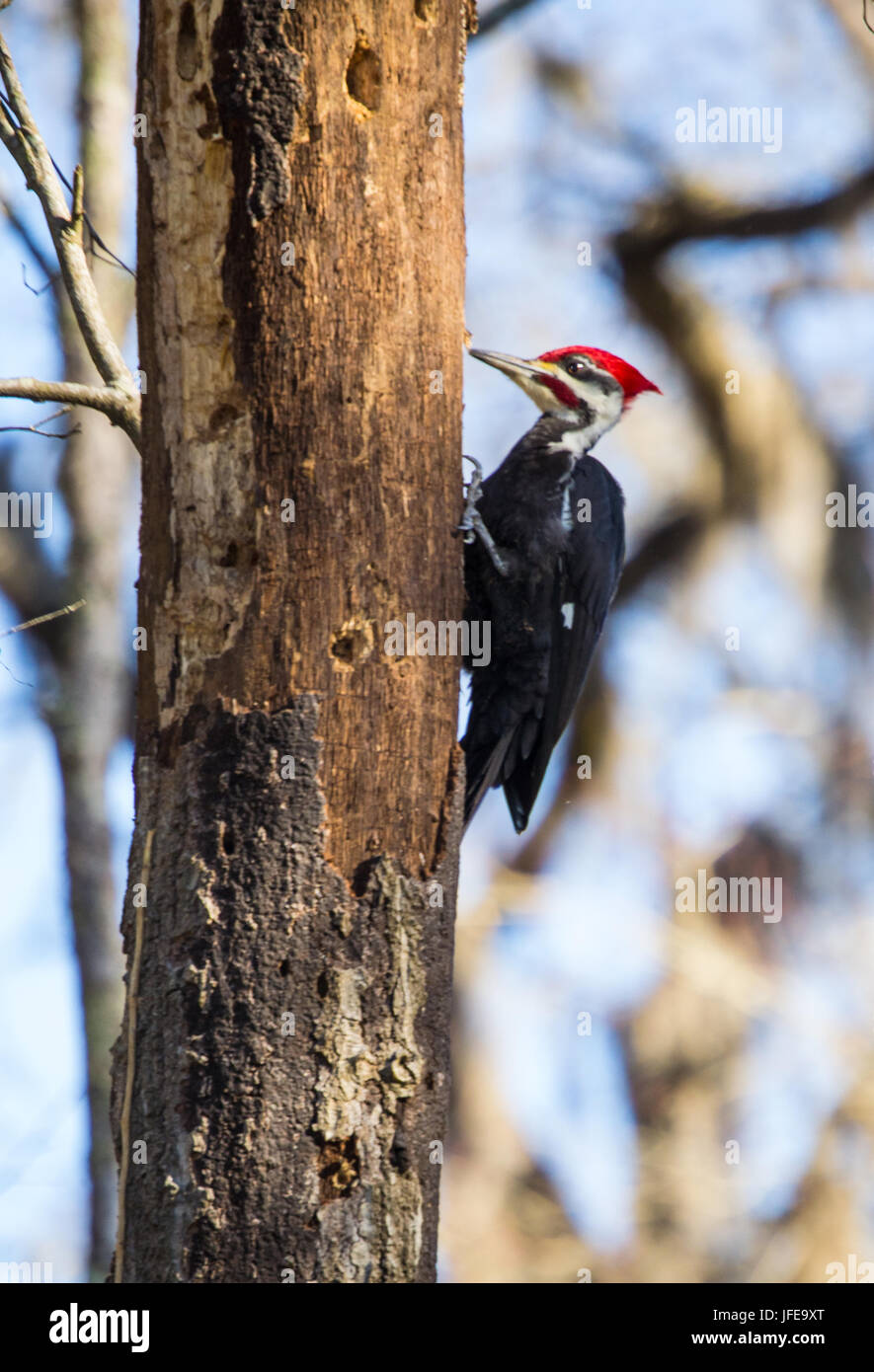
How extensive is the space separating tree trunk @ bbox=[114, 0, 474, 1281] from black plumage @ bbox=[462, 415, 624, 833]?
1.27 metres

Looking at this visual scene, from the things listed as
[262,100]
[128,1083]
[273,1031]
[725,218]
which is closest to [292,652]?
[273,1031]

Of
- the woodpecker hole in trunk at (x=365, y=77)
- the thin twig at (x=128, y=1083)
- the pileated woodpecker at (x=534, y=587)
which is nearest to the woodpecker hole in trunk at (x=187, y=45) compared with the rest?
the woodpecker hole in trunk at (x=365, y=77)

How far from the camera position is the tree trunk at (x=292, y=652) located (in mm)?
1928

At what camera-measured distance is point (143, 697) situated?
2.18m

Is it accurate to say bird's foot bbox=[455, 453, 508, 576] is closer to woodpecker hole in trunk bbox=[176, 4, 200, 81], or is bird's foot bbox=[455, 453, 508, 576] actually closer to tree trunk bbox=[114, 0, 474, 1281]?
tree trunk bbox=[114, 0, 474, 1281]

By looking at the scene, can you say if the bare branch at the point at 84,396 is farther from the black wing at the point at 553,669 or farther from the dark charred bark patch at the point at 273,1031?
the black wing at the point at 553,669

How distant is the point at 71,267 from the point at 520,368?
1.58 m

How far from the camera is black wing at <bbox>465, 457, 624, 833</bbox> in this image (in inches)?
138

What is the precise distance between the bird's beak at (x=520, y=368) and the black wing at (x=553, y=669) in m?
0.30

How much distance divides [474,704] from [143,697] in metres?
1.49

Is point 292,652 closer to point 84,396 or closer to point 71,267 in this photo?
point 84,396

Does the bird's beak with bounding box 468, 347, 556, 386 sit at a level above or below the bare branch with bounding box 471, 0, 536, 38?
below

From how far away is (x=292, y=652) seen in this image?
2062 mm

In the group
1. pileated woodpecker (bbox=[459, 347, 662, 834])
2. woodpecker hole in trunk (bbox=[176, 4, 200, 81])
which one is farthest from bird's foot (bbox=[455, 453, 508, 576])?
woodpecker hole in trunk (bbox=[176, 4, 200, 81])
